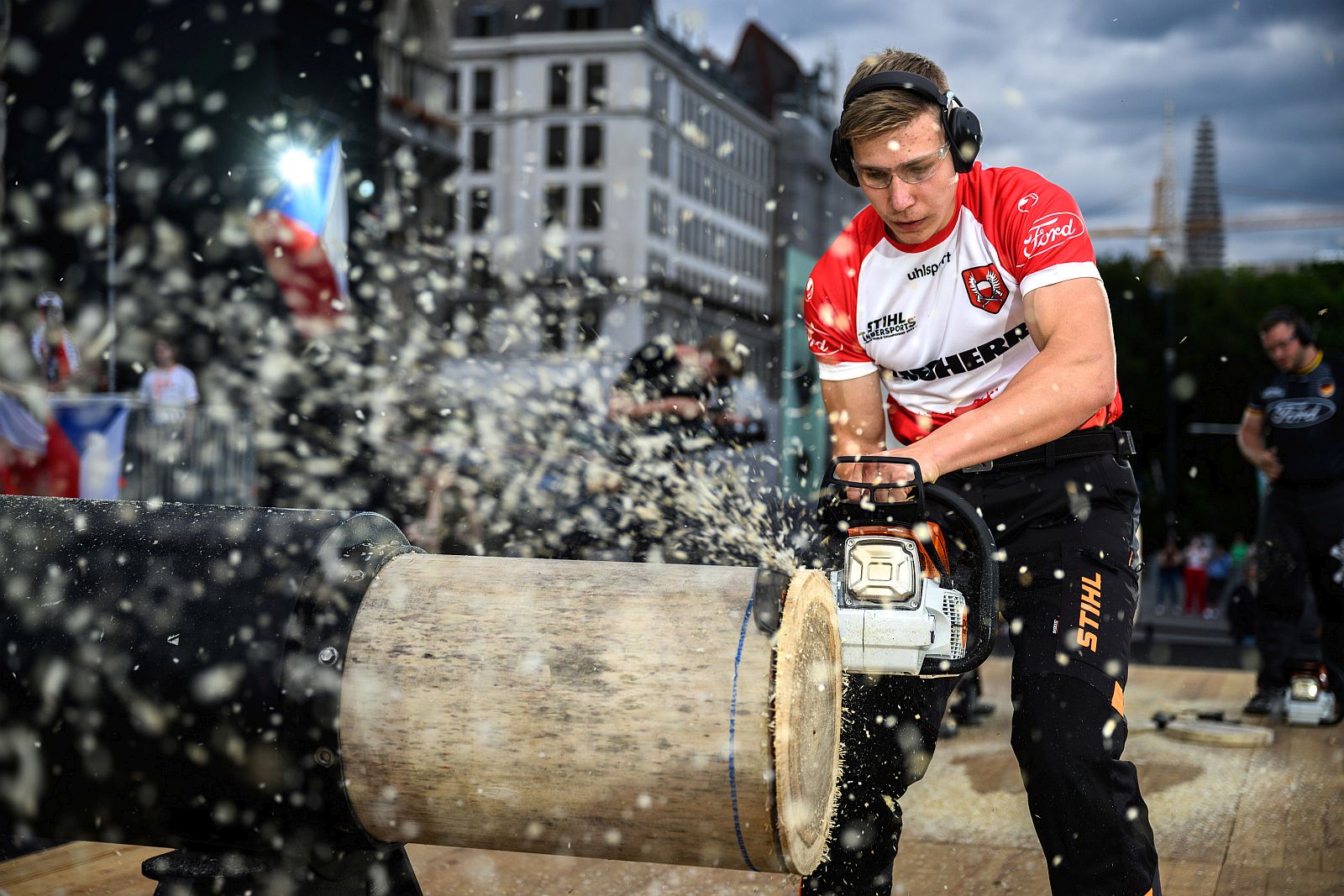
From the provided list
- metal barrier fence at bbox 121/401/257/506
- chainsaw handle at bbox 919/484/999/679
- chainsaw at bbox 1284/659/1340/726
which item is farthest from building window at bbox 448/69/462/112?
chainsaw handle at bbox 919/484/999/679

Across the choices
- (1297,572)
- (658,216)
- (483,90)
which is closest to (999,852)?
(1297,572)

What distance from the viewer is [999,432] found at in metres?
2.36

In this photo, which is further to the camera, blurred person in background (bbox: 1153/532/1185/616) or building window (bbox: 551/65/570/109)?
→ building window (bbox: 551/65/570/109)

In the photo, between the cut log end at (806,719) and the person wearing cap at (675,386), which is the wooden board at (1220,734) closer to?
the person wearing cap at (675,386)

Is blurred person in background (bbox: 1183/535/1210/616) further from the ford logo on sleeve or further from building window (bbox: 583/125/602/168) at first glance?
building window (bbox: 583/125/602/168)

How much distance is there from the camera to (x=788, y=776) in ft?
6.51

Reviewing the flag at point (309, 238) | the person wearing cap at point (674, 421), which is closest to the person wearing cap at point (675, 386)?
the person wearing cap at point (674, 421)

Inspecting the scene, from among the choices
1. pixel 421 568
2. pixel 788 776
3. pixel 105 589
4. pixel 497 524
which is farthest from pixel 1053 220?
pixel 497 524

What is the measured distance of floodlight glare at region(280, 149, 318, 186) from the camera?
1104 centimetres

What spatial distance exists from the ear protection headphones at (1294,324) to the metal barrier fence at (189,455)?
6.30 m

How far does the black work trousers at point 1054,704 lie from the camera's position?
91.1 inches

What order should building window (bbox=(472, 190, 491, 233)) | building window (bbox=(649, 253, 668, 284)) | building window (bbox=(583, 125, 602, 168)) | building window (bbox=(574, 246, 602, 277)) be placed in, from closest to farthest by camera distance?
building window (bbox=(574, 246, 602, 277)) → building window (bbox=(649, 253, 668, 284)) → building window (bbox=(472, 190, 491, 233)) → building window (bbox=(583, 125, 602, 168))

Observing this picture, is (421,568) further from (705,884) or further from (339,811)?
(705,884)

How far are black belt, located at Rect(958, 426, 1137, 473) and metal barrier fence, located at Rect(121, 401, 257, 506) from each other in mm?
6023
